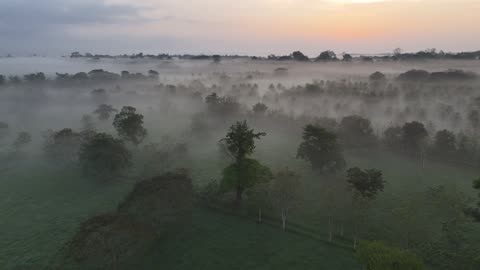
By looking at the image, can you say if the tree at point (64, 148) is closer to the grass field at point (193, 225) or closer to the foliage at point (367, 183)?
the grass field at point (193, 225)

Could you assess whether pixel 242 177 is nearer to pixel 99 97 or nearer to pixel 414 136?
pixel 414 136

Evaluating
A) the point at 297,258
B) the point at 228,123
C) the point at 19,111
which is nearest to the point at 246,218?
the point at 297,258

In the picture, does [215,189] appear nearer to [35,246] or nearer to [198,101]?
[35,246]

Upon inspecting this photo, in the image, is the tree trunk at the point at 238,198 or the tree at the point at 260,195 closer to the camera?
the tree at the point at 260,195

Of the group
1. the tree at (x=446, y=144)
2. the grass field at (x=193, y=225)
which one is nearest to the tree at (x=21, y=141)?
the grass field at (x=193, y=225)

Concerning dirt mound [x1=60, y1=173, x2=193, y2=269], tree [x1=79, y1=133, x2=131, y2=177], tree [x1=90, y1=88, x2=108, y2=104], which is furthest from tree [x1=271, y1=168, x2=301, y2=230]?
tree [x1=90, y1=88, x2=108, y2=104]
